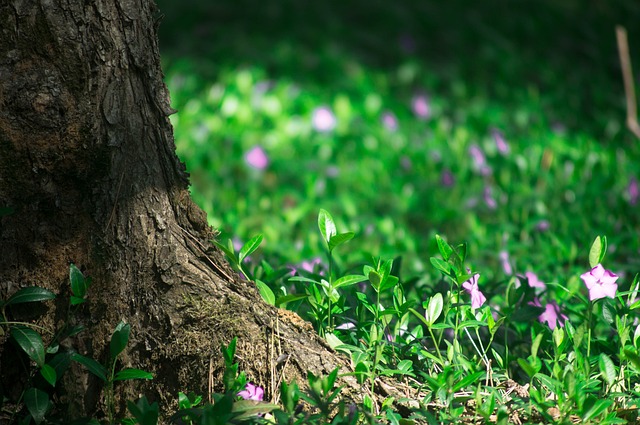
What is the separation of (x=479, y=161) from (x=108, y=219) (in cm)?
305

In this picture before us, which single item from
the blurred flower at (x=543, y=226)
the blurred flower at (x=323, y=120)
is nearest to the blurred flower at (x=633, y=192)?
the blurred flower at (x=543, y=226)

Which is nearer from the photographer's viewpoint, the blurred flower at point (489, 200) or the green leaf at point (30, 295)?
the green leaf at point (30, 295)

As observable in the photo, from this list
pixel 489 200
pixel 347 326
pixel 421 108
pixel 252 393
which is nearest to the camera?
pixel 252 393

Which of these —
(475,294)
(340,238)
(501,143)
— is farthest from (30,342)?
(501,143)

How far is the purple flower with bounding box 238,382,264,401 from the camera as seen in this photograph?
1719 millimetres

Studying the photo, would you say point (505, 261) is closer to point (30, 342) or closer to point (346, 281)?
point (346, 281)

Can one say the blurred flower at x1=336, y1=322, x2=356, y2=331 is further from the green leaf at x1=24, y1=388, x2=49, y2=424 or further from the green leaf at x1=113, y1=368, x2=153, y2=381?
the green leaf at x1=24, y1=388, x2=49, y2=424

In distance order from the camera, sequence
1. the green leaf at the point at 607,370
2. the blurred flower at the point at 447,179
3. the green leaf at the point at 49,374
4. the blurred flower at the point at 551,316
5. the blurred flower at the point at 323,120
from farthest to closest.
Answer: the blurred flower at the point at 323,120 → the blurred flower at the point at 447,179 → the blurred flower at the point at 551,316 → the green leaf at the point at 607,370 → the green leaf at the point at 49,374

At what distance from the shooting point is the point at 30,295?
1.70m

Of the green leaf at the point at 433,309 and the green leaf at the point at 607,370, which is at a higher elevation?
the green leaf at the point at 433,309

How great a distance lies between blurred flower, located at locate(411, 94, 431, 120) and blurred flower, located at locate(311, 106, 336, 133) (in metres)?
0.59

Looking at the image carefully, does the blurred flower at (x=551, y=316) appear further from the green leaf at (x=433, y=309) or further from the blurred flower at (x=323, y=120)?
the blurred flower at (x=323, y=120)

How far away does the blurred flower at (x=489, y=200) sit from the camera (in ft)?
13.3

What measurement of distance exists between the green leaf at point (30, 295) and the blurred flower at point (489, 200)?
2745 mm
